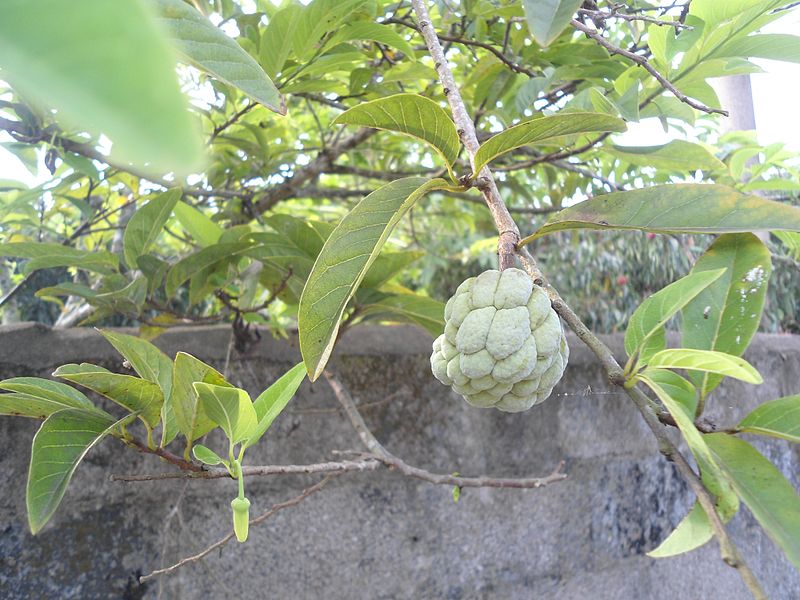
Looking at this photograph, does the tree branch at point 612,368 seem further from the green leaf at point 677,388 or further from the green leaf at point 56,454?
the green leaf at point 56,454

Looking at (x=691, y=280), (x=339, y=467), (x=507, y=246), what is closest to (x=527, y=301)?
(x=507, y=246)

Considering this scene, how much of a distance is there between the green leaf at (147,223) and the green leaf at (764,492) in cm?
78

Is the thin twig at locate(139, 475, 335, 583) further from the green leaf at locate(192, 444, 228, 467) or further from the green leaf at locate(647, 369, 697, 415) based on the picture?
the green leaf at locate(647, 369, 697, 415)

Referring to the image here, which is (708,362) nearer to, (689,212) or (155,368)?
(689,212)

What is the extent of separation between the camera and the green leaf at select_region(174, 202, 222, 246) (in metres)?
1.03

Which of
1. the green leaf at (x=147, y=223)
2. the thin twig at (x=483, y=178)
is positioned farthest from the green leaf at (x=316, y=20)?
the green leaf at (x=147, y=223)

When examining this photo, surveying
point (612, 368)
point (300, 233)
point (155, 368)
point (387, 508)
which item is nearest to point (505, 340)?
point (612, 368)

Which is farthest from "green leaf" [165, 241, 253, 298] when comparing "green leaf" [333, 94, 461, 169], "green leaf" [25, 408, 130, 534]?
"green leaf" [333, 94, 461, 169]

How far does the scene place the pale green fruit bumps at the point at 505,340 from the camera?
55 centimetres

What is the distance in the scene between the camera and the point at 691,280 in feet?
1.85

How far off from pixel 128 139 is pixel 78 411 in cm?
61

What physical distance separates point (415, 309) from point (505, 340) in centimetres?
46

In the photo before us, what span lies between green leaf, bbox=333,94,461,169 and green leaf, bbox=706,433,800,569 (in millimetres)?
366

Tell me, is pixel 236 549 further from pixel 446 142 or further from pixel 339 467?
pixel 446 142
